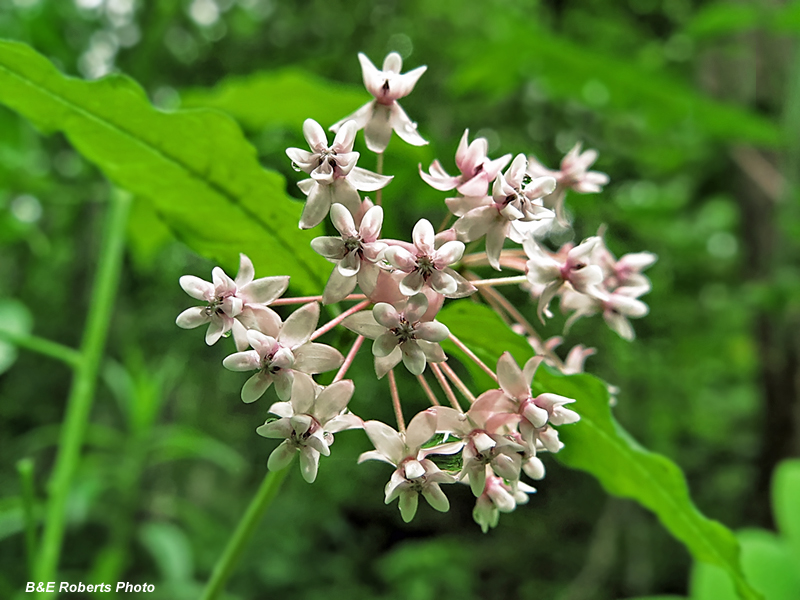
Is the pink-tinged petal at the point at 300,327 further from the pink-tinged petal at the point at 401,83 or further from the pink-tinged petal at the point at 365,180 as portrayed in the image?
the pink-tinged petal at the point at 401,83

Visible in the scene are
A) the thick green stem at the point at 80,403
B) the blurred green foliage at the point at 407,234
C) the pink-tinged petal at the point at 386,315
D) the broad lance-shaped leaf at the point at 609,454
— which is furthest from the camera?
the blurred green foliage at the point at 407,234

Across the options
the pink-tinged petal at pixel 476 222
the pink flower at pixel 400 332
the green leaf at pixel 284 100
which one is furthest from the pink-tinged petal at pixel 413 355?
the green leaf at pixel 284 100

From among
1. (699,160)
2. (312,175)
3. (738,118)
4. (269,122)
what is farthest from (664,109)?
(312,175)

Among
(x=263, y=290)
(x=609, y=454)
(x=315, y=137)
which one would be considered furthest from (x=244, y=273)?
(x=609, y=454)

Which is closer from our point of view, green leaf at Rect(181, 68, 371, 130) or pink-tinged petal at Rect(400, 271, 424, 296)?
pink-tinged petal at Rect(400, 271, 424, 296)

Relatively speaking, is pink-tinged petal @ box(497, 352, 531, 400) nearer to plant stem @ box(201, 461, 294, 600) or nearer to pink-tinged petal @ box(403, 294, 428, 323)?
pink-tinged petal @ box(403, 294, 428, 323)

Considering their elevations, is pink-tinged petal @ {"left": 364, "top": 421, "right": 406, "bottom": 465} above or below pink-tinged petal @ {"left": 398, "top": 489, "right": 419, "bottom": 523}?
above

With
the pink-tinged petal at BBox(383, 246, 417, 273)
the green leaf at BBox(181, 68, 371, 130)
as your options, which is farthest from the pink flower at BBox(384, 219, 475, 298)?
the green leaf at BBox(181, 68, 371, 130)
